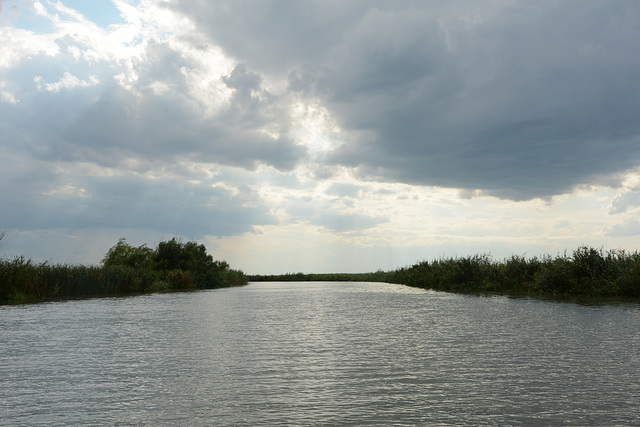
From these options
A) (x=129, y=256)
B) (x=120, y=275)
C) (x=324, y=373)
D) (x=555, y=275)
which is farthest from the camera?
(x=129, y=256)

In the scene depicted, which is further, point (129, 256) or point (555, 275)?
point (129, 256)

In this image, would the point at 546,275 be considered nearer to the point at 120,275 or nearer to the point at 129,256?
the point at 120,275

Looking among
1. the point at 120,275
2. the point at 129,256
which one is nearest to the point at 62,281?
the point at 120,275

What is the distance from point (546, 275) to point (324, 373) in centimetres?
3068

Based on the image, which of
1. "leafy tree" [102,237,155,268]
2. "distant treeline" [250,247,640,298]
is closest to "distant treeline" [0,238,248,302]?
"leafy tree" [102,237,155,268]

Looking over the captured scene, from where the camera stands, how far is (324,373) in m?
9.27

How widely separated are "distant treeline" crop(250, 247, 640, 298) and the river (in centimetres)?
1547

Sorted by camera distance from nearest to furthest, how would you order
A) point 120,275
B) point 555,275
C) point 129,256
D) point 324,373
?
1. point 324,373
2. point 555,275
3. point 120,275
4. point 129,256

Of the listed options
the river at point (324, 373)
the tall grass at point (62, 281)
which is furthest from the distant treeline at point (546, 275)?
the tall grass at point (62, 281)

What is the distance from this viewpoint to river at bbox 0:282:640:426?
6.63 m

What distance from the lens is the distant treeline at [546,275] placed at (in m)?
30.1

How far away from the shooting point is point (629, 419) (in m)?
6.34

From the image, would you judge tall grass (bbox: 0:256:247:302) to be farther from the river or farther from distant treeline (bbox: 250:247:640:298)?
distant treeline (bbox: 250:247:640:298)

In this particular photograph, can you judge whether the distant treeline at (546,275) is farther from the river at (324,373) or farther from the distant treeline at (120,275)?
the distant treeline at (120,275)
